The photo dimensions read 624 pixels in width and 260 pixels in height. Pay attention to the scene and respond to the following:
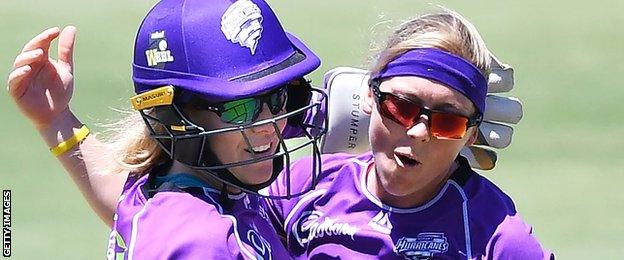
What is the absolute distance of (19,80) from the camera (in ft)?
9.23

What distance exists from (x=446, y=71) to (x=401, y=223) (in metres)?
0.41

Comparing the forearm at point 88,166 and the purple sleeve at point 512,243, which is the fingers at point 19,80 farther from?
the purple sleeve at point 512,243

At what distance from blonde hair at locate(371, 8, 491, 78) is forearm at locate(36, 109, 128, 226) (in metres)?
0.75

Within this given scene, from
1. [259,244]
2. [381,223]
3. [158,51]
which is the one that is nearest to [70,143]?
[158,51]

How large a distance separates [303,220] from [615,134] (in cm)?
407

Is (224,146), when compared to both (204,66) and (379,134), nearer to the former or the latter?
(204,66)

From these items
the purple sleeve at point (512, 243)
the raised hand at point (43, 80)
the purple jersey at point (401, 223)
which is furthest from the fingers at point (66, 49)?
the purple sleeve at point (512, 243)

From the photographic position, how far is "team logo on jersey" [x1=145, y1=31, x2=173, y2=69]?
2475mm

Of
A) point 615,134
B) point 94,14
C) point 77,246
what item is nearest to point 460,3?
point 615,134

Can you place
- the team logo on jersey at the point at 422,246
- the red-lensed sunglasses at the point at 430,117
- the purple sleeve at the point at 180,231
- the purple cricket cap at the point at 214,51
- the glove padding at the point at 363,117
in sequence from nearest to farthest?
1. the purple sleeve at the point at 180,231
2. the purple cricket cap at the point at 214,51
3. the red-lensed sunglasses at the point at 430,117
4. the team logo on jersey at the point at 422,246
5. the glove padding at the point at 363,117

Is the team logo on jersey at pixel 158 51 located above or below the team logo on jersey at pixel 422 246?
above

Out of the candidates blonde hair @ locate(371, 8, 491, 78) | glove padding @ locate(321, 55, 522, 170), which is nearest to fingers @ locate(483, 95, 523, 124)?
glove padding @ locate(321, 55, 522, 170)

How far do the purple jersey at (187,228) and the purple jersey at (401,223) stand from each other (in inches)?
10.5

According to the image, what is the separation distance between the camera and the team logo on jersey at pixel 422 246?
276 cm
